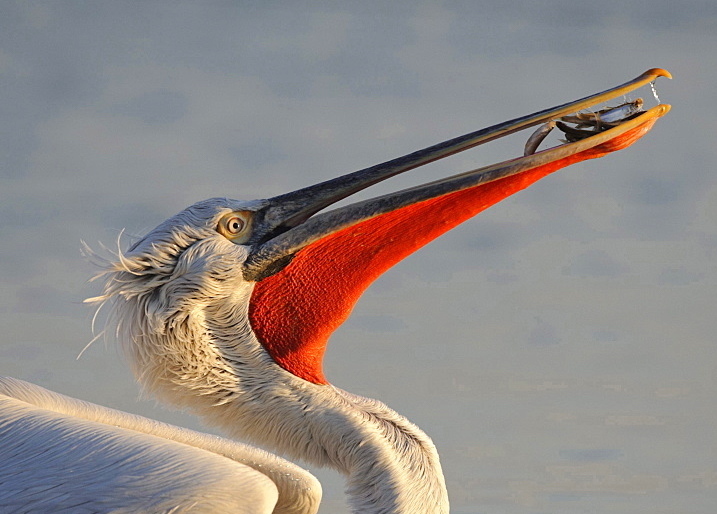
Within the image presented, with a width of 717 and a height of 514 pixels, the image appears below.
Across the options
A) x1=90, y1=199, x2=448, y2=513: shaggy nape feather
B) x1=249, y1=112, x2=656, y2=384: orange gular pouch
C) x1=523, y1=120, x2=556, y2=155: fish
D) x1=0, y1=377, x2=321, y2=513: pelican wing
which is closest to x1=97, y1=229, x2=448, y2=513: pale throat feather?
x1=90, y1=199, x2=448, y2=513: shaggy nape feather

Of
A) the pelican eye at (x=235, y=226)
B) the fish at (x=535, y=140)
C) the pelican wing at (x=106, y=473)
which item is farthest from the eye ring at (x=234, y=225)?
the fish at (x=535, y=140)

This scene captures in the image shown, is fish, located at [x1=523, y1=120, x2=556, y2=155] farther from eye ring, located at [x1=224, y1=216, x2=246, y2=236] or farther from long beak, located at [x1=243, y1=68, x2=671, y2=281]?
eye ring, located at [x1=224, y1=216, x2=246, y2=236]

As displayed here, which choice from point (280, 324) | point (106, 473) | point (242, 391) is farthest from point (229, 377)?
point (106, 473)

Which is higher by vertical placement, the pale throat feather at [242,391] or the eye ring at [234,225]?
the eye ring at [234,225]

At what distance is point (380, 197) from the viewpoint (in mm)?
4691

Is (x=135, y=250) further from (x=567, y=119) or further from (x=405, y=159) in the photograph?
(x=567, y=119)

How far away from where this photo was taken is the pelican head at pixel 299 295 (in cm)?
447

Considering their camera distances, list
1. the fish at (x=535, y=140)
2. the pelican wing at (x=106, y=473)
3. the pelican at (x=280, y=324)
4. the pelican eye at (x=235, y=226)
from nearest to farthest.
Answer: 1. the pelican wing at (x=106, y=473)
2. the pelican at (x=280, y=324)
3. the pelican eye at (x=235, y=226)
4. the fish at (x=535, y=140)

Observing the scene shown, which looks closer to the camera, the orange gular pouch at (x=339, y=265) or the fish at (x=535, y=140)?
the orange gular pouch at (x=339, y=265)

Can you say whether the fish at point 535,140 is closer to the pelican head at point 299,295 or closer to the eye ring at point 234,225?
the pelican head at point 299,295

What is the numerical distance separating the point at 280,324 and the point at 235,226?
1.44ft

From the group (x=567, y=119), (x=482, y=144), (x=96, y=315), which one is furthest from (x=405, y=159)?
(x=96, y=315)

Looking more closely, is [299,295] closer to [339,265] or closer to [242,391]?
[339,265]

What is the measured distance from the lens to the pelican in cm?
438
